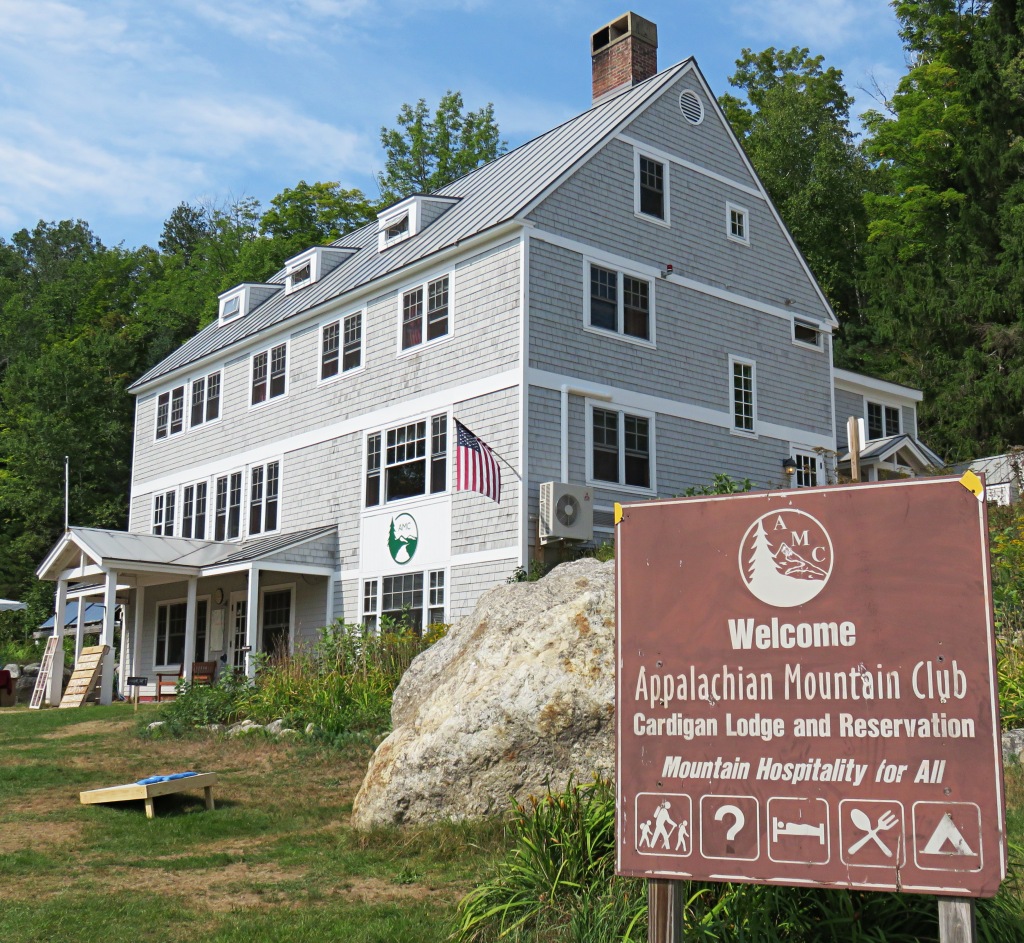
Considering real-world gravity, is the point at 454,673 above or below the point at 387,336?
below

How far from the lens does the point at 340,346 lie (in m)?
23.9

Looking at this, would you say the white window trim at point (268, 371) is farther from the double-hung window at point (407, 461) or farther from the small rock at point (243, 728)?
the small rock at point (243, 728)

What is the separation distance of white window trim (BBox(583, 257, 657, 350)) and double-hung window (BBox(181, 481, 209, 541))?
12104mm

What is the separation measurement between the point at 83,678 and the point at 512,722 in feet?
57.0

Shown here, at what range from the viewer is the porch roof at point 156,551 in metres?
23.2

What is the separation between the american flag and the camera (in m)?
18.6

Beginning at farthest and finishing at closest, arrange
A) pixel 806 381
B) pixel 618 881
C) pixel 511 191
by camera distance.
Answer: pixel 806 381 < pixel 511 191 < pixel 618 881

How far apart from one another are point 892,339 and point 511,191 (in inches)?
764

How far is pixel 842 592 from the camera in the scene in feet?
13.9

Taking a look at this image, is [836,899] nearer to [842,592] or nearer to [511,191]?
[842,592]

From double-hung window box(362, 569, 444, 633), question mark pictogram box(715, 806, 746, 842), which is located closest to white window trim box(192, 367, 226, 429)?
double-hung window box(362, 569, 444, 633)

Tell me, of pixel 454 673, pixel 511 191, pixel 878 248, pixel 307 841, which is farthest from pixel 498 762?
pixel 878 248

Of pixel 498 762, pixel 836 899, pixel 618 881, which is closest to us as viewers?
pixel 836 899

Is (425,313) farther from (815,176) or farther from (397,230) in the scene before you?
(815,176)
